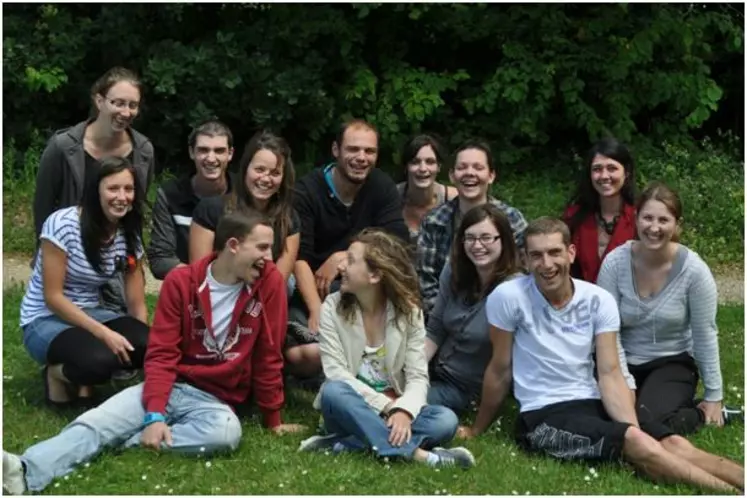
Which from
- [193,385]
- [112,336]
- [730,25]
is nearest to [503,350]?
[193,385]

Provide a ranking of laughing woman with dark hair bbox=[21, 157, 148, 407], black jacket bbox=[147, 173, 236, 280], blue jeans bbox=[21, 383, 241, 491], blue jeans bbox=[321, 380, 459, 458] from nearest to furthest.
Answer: blue jeans bbox=[21, 383, 241, 491], blue jeans bbox=[321, 380, 459, 458], laughing woman with dark hair bbox=[21, 157, 148, 407], black jacket bbox=[147, 173, 236, 280]

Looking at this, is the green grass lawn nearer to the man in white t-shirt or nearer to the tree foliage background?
the man in white t-shirt

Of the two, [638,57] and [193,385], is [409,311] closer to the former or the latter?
[193,385]

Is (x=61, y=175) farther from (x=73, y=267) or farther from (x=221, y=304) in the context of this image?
(x=221, y=304)

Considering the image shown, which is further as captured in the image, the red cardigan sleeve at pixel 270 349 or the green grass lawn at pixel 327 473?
the red cardigan sleeve at pixel 270 349

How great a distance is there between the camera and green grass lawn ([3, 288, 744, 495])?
4.18 metres

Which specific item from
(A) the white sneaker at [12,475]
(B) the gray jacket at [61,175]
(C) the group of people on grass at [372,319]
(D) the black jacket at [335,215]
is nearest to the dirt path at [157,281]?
(B) the gray jacket at [61,175]

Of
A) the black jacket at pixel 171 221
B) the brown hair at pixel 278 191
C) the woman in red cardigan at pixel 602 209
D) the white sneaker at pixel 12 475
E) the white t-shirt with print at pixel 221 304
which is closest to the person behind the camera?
the white sneaker at pixel 12 475

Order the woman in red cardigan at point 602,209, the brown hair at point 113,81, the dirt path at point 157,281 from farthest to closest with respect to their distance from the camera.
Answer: the dirt path at point 157,281, the brown hair at point 113,81, the woman in red cardigan at point 602,209

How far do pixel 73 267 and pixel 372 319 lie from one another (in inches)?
55.0

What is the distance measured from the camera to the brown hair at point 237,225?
4633 mm

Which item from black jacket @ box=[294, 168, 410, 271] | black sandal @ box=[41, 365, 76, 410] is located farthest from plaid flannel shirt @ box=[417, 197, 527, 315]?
black sandal @ box=[41, 365, 76, 410]

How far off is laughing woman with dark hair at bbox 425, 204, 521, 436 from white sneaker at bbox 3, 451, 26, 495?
1.78m

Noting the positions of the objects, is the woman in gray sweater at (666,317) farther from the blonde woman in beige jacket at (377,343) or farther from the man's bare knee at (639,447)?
the blonde woman in beige jacket at (377,343)
